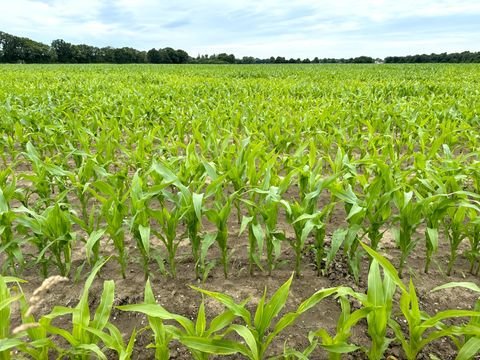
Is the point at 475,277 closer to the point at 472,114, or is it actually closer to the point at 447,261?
the point at 447,261

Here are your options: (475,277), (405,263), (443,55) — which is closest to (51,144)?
(405,263)

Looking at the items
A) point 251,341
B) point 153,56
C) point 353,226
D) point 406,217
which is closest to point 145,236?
point 251,341

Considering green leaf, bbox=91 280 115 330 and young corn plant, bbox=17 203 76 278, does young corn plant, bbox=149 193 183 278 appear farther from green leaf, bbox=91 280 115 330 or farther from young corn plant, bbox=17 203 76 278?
green leaf, bbox=91 280 115 330

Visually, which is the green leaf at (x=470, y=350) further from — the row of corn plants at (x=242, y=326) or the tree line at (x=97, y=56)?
the tree line at (x=97, y=56)

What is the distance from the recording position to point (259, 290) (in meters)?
2.20

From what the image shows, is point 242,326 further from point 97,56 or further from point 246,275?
point 97,56

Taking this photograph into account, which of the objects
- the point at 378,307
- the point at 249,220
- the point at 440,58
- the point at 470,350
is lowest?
the point at 470,350

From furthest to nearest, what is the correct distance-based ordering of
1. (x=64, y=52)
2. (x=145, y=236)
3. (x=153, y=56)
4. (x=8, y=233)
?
(x=153, y=56) → (x=64, y=52) → (x=8, y=233) → (x=145, y=236)

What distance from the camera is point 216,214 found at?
2119mm

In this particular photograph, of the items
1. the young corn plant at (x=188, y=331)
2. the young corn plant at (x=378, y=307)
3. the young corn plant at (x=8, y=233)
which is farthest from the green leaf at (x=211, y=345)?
A: the young corn plant at (x=8, y=233)

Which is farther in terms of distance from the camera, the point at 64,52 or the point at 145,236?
the point at 64,52

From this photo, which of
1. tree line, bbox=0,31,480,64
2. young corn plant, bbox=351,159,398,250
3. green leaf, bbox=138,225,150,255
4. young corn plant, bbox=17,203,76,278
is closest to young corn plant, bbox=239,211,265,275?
green leaf, bbox=138,225,150,255

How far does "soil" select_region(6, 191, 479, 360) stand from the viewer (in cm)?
179

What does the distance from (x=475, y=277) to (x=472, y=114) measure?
14.6 feet
